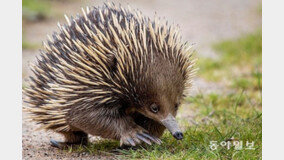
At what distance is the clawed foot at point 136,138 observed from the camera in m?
4.02

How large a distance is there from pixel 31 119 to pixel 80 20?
3.19ft

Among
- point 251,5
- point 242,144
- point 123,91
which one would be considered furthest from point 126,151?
point 251,5

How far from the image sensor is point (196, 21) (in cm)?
1143

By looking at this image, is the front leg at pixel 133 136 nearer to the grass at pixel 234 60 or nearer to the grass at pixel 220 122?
the grass at pixel 220 122

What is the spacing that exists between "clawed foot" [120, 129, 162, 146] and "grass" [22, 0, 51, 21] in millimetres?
6187

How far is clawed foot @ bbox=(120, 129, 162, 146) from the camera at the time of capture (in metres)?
4.02

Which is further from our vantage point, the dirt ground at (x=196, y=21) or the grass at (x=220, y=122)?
the dirt ground at (x=196, y=21)

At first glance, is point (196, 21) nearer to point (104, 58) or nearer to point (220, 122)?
point (220, 122)

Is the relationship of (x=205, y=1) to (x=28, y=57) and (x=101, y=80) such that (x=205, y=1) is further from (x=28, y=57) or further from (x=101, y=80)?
(x=101, y=80)

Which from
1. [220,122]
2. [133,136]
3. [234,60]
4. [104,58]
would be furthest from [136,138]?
[234,60]

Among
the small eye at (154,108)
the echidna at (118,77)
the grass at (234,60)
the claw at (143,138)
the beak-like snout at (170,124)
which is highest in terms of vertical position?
the grass at (234,60)

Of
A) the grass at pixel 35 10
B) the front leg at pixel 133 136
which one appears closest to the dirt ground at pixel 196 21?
the grass at pixel 35 10

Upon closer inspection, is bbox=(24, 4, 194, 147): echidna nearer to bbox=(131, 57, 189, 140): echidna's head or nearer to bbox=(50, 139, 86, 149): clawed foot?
bbox=(131, 57, 189, 140): echidna's head

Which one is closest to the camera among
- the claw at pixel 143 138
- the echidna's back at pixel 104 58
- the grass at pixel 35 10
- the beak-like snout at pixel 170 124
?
the beak-like snout at pixel 170 124
